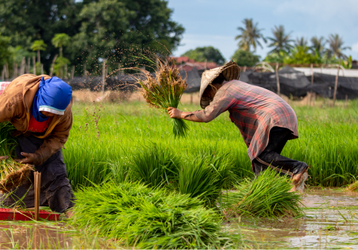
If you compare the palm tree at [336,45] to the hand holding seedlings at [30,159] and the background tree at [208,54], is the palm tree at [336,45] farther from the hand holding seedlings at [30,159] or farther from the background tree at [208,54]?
the hand holding seedlings at [30,159]

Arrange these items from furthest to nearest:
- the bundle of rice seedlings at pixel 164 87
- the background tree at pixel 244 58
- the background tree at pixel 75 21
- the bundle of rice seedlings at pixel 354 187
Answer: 1. the background tree at pixel 244 58
2. the background tree at pixel 75 21
3. the bundle of rice seedlings at pixel 354 187
4. the bundle of rice seedlings at pixel 164 87

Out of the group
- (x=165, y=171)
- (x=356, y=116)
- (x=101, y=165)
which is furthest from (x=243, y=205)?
(x=356, y=116)

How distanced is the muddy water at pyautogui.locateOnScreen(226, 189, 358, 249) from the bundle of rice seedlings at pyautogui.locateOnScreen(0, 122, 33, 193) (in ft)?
5.51

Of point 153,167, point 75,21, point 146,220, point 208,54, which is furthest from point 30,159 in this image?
point 208,54

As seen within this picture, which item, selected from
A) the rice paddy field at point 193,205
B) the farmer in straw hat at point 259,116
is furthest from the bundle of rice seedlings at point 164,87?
the rice paddy field at point 193,205

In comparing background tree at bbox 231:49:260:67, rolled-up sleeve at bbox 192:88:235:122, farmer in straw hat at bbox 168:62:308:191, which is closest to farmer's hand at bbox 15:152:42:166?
farmer in straw hat at bbox 168:62:308:191

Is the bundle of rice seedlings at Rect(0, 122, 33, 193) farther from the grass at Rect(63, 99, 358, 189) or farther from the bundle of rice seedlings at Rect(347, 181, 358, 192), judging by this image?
the bundle of rice seedlings at Rect(347, 181, 358, 192)

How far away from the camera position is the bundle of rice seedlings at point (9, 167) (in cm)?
320

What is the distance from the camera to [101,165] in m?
4.41

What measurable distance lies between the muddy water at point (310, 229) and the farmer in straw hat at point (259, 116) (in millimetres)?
443

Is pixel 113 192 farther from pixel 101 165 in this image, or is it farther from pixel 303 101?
pixel 303 101

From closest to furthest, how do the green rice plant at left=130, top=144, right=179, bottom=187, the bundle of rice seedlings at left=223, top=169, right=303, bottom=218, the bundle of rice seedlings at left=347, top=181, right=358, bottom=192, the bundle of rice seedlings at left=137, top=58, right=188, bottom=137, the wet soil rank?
the wet soil → the bundle of rice seedlings at left=223, top=169, right=303, bottom=218 → the green rice plant at left=130, top=144, right=179, bottom=187 → the bundle of rice seedlings at left=137, top=58, right=188, bottom=137 → the bundle of rice seedlings at left=347, top=181, right=358, bottom=192

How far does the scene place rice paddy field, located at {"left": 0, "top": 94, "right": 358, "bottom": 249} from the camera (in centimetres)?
271

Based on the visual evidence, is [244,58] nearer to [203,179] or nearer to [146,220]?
[203,179]
